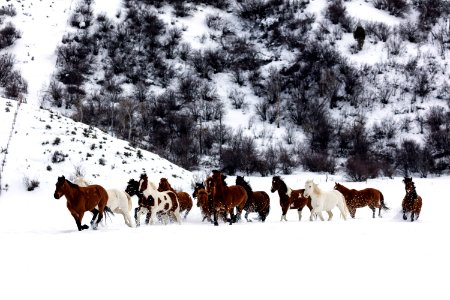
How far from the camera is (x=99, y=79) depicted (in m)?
41.9

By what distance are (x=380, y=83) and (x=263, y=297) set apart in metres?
39.9

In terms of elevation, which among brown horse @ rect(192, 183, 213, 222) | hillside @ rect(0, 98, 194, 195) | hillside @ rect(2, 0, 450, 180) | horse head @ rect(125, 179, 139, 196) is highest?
hillside @ rect(2, 0, 450, 180)

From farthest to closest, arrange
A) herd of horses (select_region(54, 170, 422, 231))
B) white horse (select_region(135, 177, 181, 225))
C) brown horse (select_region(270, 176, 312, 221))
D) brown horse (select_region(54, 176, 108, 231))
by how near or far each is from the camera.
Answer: brown horse (select_region(270, 176, 312, 221))
white horse (select_region(135, 177, 181, 225))
herd of horses (select_region(54, 170, 422, 231))
brown horse (select_region(54, 176, 108, 231))

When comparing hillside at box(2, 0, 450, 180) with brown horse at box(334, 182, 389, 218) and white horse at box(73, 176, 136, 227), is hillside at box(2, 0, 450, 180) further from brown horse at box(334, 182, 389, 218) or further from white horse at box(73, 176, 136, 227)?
white horse at box(73, 176, 136, 227)

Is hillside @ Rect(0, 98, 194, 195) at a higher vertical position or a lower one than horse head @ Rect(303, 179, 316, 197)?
higher

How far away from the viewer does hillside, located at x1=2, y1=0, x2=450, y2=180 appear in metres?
35.9

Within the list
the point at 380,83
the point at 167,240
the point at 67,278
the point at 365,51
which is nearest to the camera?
the point at 67,278

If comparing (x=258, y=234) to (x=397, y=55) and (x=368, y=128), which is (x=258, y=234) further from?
(x=397, y=55)

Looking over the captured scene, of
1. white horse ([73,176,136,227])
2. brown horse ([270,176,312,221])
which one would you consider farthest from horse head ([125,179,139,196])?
brown horse ([270,176,312,221])

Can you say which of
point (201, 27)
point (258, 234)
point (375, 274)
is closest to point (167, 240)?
point (258, 234)

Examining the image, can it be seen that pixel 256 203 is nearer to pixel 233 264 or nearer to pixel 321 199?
pixel 321 199

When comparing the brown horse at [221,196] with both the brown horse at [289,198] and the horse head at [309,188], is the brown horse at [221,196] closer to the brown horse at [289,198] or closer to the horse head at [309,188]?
the brown horse at [289,198]

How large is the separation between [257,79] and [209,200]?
109ft

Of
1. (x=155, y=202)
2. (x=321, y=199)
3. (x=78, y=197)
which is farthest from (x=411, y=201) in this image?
(x=78, y=197)
